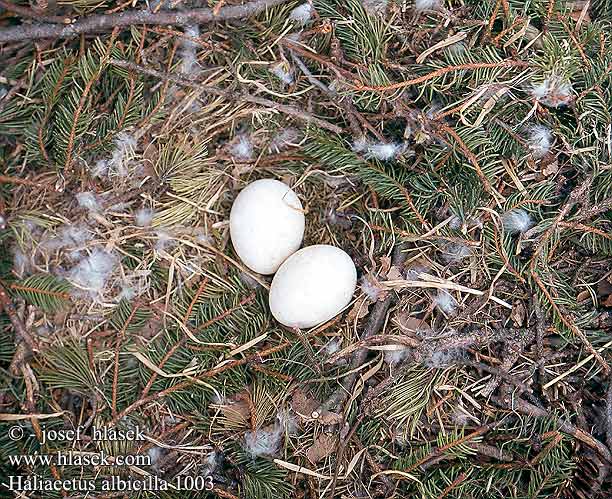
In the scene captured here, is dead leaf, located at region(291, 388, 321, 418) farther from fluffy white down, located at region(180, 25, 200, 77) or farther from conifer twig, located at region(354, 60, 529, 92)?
fluffy white down, located at region(180, 25, 200, 77)

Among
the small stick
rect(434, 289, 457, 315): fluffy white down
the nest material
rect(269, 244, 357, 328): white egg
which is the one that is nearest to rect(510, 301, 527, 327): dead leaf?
the nest material

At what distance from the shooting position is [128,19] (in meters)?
1.70

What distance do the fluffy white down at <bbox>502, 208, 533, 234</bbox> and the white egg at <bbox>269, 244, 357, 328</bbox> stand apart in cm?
40

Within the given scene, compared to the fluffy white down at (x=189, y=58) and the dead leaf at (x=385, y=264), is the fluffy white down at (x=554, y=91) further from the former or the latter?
the fluffy white down at (x=189, y=58)

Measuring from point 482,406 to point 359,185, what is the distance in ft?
2.14

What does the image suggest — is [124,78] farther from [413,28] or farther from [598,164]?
[598,164]

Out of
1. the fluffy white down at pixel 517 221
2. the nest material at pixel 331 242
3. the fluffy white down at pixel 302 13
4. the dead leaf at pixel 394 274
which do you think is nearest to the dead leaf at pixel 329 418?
the nest material at pixel 331 242

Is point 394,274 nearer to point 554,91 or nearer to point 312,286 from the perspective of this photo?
point 312,286

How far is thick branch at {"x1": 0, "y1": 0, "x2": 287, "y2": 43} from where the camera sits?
170 cm

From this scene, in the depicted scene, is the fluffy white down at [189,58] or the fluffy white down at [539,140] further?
the fluffy white down at [189,58]

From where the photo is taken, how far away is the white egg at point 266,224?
65.4 inches

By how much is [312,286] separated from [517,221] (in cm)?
54

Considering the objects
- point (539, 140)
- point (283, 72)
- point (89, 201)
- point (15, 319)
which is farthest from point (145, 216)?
point (539, 140)

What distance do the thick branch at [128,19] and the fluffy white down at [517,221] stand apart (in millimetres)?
802
